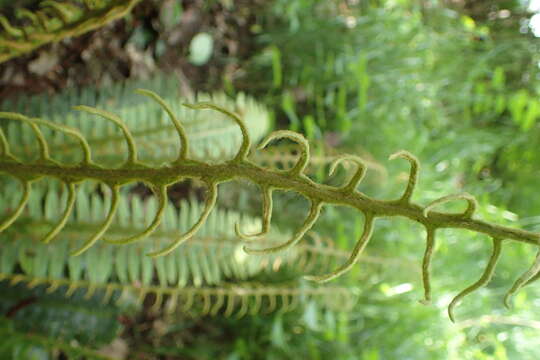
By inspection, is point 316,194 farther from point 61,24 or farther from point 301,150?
point 61,24

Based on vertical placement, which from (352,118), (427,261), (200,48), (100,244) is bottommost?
(100,244)

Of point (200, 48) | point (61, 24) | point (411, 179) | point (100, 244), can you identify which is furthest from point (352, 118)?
point (411, 179)

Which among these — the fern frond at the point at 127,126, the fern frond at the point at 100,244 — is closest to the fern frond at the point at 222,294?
the fern frond at the point at 100,244

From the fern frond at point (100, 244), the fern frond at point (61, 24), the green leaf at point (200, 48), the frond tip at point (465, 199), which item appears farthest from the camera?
the green leaf at point (200, 48)

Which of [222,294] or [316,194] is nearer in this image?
[316,194]

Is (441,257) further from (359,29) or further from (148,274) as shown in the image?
(148,274)

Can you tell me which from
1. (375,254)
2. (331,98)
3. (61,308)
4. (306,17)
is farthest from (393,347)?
(306,17)

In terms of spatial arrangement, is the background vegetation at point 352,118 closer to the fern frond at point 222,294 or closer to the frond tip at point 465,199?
the fern frond at point 222,294

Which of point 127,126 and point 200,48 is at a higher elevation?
point 200,48
